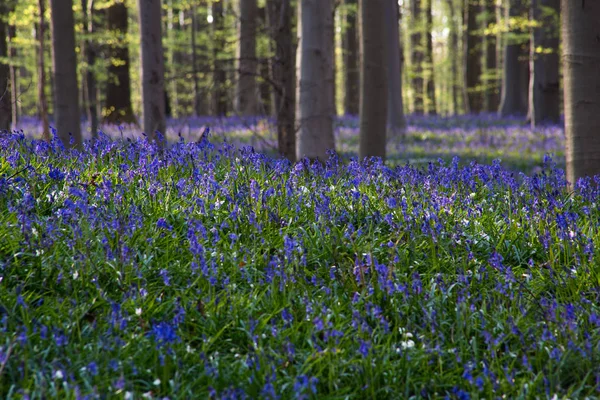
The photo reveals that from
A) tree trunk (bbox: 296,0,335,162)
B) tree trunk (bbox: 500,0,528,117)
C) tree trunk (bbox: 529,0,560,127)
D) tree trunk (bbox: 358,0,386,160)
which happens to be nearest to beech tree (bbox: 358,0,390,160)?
tree trunk (bbox: 358,0,386,160)

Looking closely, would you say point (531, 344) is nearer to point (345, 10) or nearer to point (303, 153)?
point (303, 153)

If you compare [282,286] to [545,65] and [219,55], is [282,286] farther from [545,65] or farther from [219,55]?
[219,55]

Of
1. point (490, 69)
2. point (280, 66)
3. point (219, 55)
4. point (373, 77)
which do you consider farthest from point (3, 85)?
point (490, 69)

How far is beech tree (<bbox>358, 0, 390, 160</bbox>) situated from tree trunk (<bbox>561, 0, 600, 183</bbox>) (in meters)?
3.77

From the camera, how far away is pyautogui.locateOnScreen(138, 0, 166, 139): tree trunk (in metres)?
10.4

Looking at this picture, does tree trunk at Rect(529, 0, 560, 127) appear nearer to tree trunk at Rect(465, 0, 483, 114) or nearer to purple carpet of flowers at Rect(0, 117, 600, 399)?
tree trunk at Rect(465, 0, 483, 114)

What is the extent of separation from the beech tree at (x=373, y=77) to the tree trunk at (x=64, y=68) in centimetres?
503

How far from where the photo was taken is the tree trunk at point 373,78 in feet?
34.0

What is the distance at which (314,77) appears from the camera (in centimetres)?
942

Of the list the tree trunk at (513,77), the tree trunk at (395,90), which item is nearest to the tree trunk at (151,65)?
the tree trunk at (395,90)

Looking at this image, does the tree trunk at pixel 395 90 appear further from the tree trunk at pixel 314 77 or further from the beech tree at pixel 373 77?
the tree trunk at pixel 314 77

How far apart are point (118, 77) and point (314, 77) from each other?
12.6 m

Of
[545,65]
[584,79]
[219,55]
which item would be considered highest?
[219,55]

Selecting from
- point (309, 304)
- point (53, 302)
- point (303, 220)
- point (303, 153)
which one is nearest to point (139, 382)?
point (53, 302)
